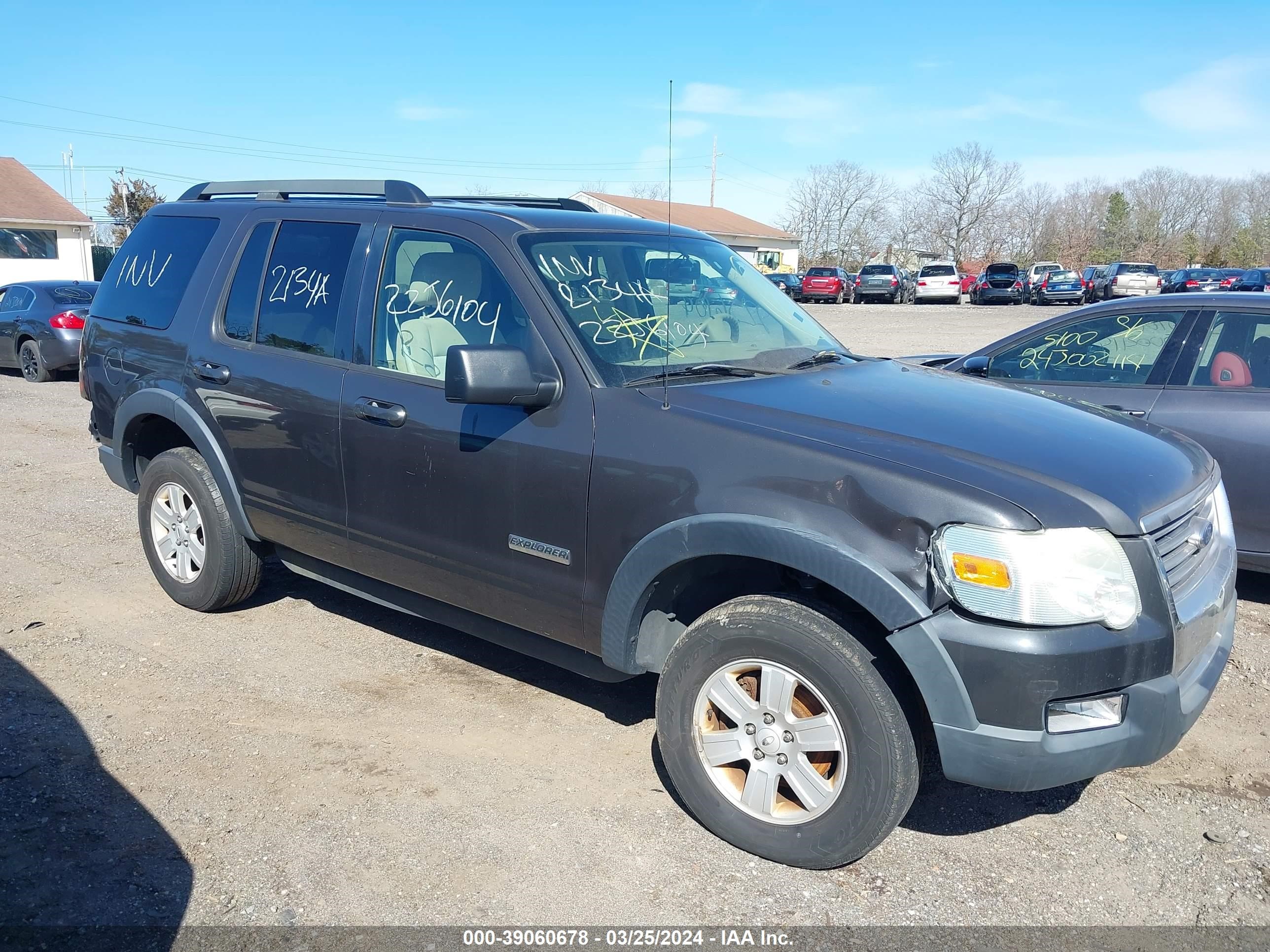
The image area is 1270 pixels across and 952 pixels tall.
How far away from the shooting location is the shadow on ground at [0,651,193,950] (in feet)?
9.60

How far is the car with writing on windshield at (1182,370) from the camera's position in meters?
5.16

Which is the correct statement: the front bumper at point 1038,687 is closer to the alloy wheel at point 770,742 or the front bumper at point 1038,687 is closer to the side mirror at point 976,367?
the alloy wheel at point 770,742

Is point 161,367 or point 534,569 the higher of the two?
point 161,367

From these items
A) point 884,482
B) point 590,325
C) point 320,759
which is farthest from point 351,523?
point 884,482

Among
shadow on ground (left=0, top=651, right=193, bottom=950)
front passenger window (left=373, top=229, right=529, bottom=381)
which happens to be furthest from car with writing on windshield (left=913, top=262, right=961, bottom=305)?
shadow on ground (left=0, top=651, right=193, bottom=950)

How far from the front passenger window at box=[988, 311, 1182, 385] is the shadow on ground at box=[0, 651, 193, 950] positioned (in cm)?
490

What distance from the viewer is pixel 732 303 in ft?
14.1

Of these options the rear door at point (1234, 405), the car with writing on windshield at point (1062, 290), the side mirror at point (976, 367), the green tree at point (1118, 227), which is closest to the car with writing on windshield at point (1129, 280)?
the car with writing on windshield at point (1062, 290)

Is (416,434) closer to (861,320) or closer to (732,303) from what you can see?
(732,303)

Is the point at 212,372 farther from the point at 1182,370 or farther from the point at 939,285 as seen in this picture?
the point at 939,285

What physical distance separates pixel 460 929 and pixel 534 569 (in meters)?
1.23

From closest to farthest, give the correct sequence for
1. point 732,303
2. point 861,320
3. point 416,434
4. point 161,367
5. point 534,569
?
point 534,569, point 416,434, point 732,303, point 161,367, point 861,320

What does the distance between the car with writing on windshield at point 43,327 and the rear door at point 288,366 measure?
38.6 ft

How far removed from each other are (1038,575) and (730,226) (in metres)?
67.5
